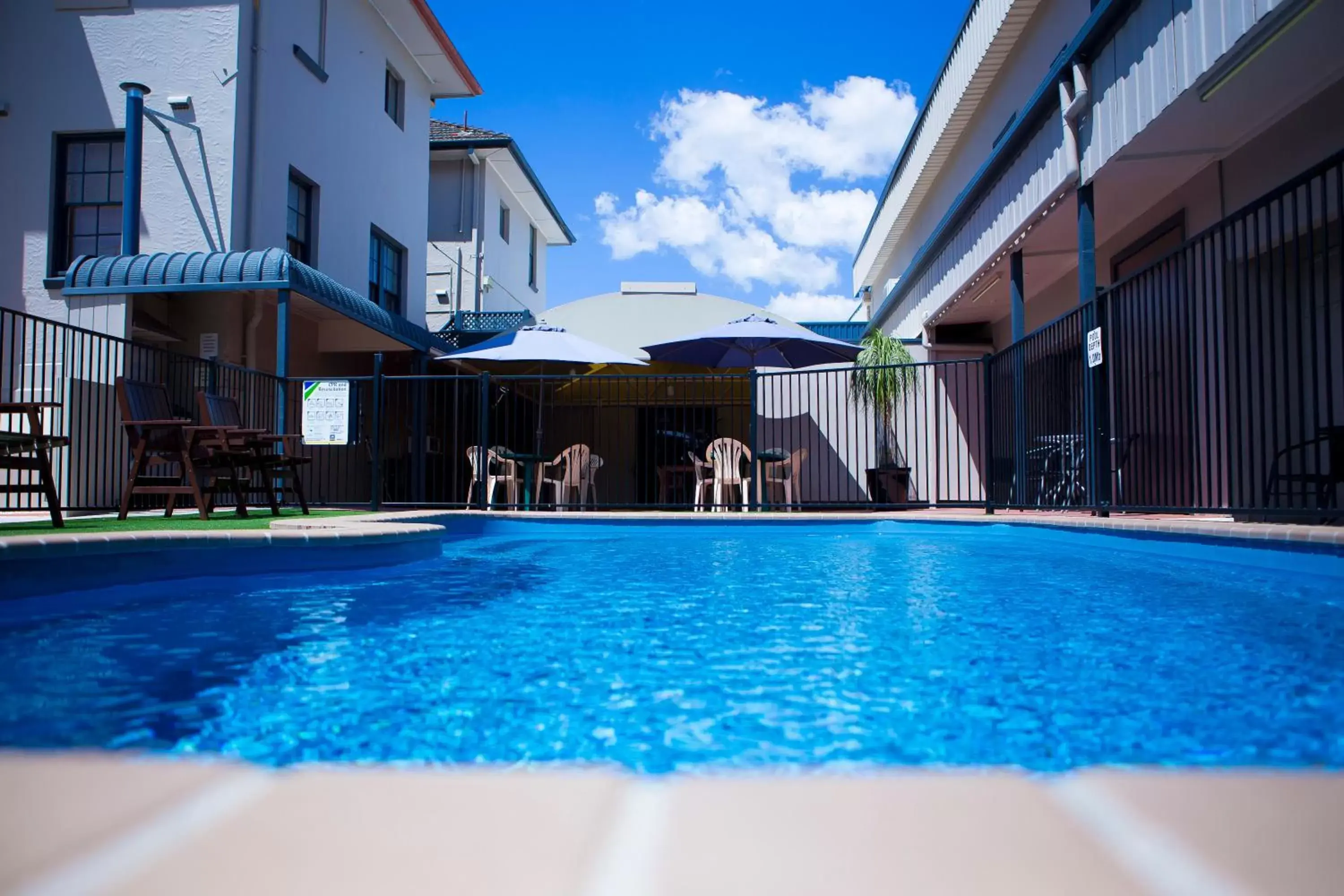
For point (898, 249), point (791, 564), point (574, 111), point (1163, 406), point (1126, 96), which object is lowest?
point (791, 564)

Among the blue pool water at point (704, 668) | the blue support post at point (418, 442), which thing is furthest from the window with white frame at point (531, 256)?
the blue pool water at point (704, 668)

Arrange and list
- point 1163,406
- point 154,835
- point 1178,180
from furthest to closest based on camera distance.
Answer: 1. point 1178,180
2. point 1163,406
3. point 154,835

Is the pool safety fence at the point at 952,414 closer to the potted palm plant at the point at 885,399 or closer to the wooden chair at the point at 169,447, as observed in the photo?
the potted palm plant at the point at 885,399

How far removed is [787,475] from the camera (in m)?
10.6

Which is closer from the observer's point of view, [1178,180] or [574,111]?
[1178,180]

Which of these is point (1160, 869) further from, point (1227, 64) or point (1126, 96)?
point (1126, 96)

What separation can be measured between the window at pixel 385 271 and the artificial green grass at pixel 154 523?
20.2 feet

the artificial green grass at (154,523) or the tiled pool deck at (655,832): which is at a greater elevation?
the artificial green grass at (154,523)

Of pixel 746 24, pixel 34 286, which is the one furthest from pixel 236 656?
pixel 746 24

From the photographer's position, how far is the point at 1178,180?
720cm

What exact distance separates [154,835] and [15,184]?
1151 centimetres

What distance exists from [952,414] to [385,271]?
9046mm

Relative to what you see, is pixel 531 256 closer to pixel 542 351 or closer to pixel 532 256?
pixel 532 256

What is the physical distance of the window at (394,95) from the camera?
13.5 metres
